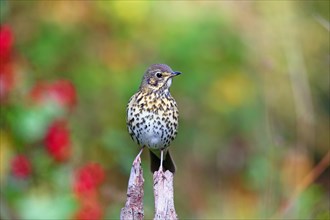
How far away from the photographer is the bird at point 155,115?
4.56 m

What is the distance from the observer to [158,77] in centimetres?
467

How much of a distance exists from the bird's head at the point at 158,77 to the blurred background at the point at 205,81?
1.81 meters

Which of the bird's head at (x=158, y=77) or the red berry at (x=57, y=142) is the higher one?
the bird's head at (x=158, y=77)

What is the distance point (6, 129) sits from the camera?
589 cm

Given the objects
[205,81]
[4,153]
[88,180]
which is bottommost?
[88,180]

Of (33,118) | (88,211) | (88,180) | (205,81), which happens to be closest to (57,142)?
(33,118)

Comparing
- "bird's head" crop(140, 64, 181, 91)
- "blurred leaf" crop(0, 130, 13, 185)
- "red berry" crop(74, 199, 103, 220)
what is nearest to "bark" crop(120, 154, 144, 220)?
"bird's head" crop(140, 64, 181, 91)

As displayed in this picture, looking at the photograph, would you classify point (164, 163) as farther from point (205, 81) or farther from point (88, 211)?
point (205, 81)

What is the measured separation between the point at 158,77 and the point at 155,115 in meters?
0.21

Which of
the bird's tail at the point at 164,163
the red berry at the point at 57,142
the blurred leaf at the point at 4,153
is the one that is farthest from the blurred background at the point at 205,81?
the bird's tail at the point at 164,163

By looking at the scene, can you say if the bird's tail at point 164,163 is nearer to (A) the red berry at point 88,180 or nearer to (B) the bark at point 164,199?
(B) the bark at point 164,199

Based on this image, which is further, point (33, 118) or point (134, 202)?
point (33, 118)

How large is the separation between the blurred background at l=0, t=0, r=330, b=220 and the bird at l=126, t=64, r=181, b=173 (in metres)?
1.78

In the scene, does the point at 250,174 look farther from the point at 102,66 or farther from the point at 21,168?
the point at 21,168
